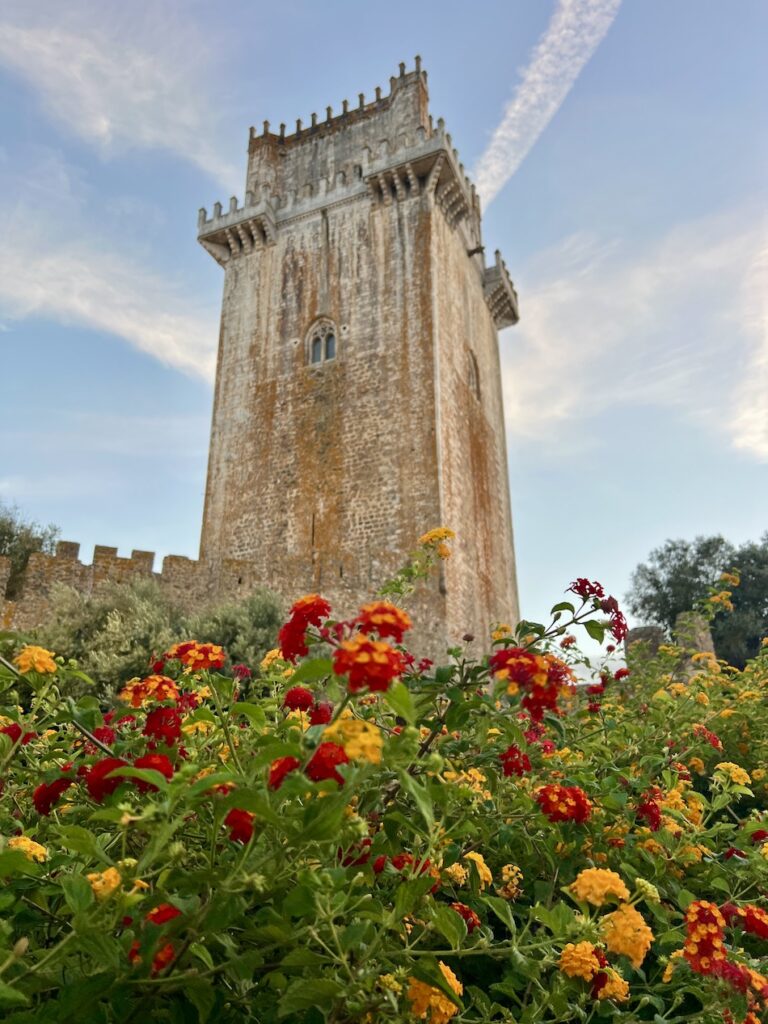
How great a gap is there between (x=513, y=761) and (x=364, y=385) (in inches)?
577

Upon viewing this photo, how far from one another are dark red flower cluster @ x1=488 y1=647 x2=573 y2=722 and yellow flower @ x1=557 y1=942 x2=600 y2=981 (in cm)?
56

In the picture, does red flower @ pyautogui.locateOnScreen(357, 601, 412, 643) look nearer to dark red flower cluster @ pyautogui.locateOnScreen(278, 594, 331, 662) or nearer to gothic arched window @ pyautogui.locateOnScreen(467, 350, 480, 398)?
dark red flower cluster @ pyautogui.locateOnScreen(278, 594, 331, 662)

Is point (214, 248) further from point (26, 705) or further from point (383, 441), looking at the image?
point (26, 705)

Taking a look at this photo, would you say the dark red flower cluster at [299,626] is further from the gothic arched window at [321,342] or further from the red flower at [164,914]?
the gothic arched window at [321,342]

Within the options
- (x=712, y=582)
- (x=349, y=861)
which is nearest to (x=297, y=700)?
(x=349, y=861)

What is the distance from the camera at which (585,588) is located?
213cm

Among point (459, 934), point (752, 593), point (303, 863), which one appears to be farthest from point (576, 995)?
point (752, 593)

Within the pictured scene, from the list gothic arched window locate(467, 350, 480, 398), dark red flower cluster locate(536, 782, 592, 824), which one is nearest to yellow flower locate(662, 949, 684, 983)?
dark red flower cluster locate(536, 782, 592, 824)

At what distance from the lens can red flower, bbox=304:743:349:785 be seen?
134 cm

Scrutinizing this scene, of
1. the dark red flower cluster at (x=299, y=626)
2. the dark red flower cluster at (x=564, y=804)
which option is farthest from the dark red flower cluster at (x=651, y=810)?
the dark red flower cluster at (x=299, y=626)

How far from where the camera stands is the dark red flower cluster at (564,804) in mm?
2051

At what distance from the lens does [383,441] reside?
15.5 m

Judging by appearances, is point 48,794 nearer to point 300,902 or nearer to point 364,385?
point 300,902

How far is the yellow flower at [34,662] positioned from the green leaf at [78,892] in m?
0.52
